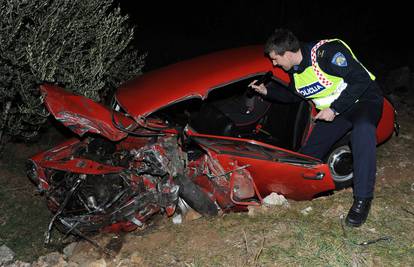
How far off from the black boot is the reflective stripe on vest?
0.92 meters

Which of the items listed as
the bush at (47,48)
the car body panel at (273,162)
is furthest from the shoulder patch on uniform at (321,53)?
the bush at (47,48)

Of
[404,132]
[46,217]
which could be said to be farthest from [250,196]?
[404,132]

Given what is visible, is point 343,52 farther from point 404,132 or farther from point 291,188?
point 404,132

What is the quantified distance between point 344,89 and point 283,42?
69 cm

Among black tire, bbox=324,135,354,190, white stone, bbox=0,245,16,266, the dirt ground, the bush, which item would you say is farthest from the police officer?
white stone, bbox=0,245,16,266

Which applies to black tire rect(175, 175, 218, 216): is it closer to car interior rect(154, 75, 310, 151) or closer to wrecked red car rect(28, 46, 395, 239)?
wrecked red car rect(28, 46, 395, 239)

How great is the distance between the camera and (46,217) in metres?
4.90

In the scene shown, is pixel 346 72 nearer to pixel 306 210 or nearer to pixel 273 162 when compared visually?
pixel 273 162

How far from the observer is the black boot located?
12.8ft

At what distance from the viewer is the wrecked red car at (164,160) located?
4.03 m

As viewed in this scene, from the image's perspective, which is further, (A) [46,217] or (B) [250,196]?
(A) [46,217]

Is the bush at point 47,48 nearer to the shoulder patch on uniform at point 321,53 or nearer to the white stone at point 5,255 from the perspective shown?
the white stone at point 5,255

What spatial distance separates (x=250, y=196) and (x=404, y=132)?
289 cm

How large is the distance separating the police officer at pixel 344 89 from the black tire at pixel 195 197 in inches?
49.5
